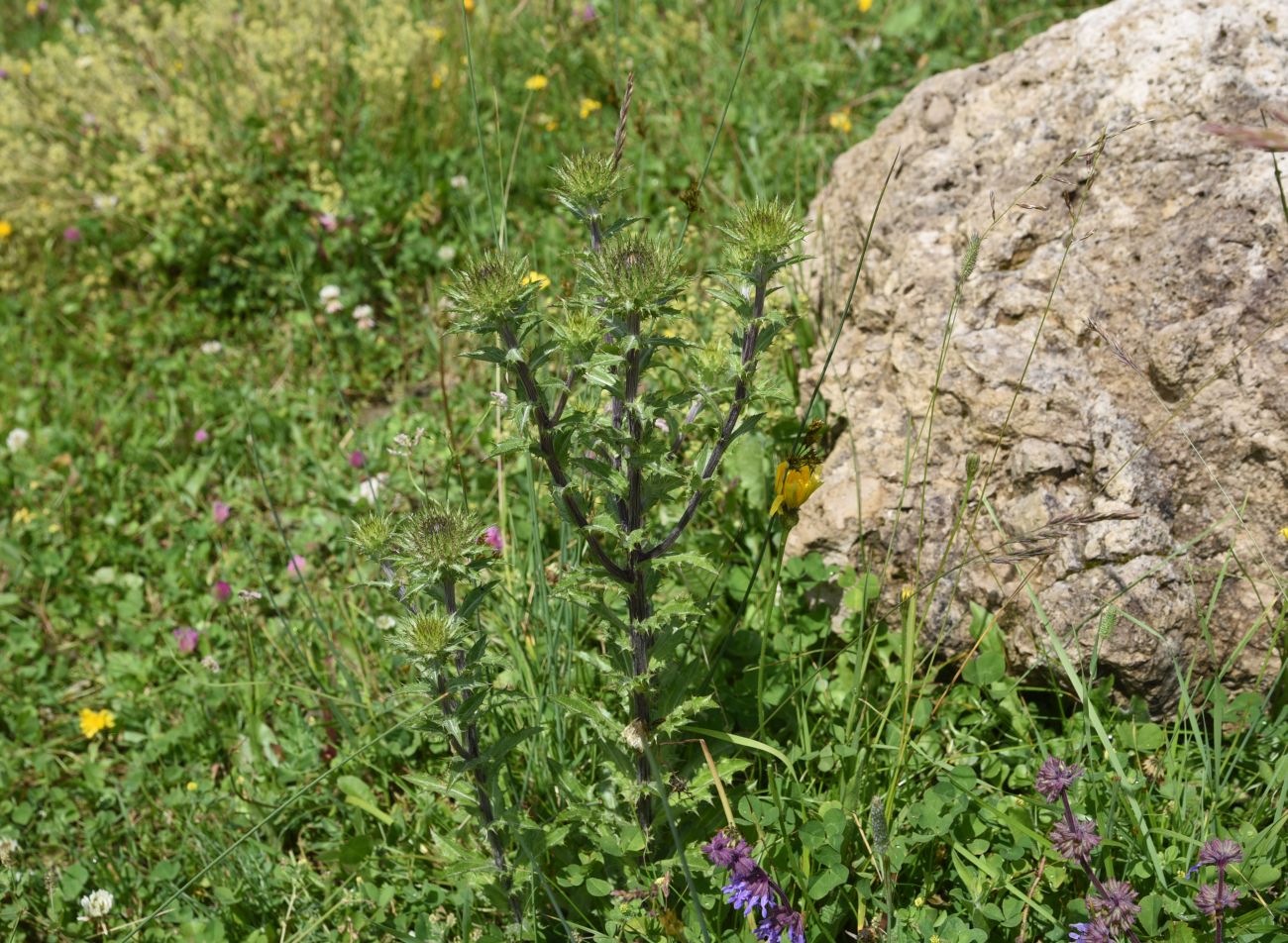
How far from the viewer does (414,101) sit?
4645 millimetres

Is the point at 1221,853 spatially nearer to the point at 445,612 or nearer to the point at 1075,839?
the point at 1075,839

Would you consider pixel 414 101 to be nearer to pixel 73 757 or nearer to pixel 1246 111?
pixel 73 757

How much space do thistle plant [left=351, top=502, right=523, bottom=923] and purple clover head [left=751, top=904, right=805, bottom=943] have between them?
21.2 inches

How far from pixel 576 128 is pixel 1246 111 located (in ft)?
9.17

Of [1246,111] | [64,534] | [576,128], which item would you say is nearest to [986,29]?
[576,128]

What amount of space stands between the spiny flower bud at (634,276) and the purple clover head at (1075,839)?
1159 millimetres

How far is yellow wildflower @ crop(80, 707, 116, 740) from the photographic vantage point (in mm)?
2947

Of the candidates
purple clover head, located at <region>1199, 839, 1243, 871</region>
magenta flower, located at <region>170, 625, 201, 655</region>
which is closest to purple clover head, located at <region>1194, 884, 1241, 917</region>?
purple clover head, located at <region>1199, 839, 1243, 871</region>

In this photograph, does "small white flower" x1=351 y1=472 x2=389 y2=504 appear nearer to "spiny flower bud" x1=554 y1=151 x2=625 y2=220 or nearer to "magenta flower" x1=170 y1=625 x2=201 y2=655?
"magenta flower" x1=170 y1=625 x2=201 y2=655

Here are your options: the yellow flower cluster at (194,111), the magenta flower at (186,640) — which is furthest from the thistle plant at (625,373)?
the yellow flower cluster at (194,111)

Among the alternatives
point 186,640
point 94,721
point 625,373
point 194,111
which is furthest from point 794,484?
point 194,111

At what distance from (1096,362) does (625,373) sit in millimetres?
1325

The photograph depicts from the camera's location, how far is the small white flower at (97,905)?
2371mm

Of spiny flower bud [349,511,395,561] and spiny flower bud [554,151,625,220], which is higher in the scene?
spiny flower bud [554,151,625,220]
